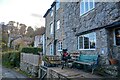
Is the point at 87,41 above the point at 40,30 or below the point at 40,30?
below

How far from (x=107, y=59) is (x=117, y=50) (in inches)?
32.1

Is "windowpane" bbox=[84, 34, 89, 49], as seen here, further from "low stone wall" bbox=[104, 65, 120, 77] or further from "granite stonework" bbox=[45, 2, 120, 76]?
"low stone wall" bbox=[104, 65, 120, 77]

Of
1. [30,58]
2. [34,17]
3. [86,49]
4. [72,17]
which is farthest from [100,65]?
[34,17]

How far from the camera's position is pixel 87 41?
12.3m

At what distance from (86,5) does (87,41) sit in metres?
2.90

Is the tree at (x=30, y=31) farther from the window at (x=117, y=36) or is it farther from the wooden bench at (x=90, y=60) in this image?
the window at (x=117, y=36)

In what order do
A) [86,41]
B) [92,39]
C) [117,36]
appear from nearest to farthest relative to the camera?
[117,36], [92,39], [86,41]

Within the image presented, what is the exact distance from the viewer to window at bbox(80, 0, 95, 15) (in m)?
11.9

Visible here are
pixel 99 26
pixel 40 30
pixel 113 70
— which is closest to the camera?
pixel 113 70

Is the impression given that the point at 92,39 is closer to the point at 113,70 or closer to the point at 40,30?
the point at 113,70

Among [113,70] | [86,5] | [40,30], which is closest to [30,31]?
[40,30]

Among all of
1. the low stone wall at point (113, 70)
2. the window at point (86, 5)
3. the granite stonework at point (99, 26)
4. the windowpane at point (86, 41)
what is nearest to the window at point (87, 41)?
the windowpane at point (86, 41)

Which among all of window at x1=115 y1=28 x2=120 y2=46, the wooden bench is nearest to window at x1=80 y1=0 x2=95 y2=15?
window at x1=115 y1=28 x2=120 y2=46

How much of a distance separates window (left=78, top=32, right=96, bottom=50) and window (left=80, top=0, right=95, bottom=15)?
6.46 feet
